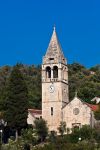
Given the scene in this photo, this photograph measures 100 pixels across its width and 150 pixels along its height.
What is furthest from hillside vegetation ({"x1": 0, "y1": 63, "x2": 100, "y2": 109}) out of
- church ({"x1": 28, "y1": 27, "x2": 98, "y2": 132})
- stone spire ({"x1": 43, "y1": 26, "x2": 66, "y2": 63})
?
stone spire ({"x1": 43, "y1": 26, "x2": 66, "y2": 63})

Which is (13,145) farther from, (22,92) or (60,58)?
(60,58)

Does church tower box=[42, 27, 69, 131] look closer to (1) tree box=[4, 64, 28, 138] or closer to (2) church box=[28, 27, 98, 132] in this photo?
(2) church box=[28, 27, 98, 132]

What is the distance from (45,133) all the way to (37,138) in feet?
6.27

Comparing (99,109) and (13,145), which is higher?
(99,109)

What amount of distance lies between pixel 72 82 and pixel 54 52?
148 ft

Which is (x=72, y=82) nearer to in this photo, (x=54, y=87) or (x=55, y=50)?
(x=55, y=50)

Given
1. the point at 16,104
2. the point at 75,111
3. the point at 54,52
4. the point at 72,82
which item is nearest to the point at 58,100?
the point at 75,111

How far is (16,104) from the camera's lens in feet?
249

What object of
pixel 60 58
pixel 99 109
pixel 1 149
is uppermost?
pixel 60 58

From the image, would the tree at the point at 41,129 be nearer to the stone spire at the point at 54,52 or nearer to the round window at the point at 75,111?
the round window at the point at 75,111

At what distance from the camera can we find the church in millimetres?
76375

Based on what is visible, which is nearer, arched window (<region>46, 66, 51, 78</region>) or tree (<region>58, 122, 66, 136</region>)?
tree (<region>58, 122, 66, 136</region>)

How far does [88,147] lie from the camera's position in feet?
204

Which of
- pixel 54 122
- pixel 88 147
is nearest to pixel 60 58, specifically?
pixel 54 122
